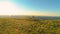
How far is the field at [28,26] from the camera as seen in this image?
3.21 metres

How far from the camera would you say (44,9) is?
11.2 feet

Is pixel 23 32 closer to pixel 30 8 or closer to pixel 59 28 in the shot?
pixel 30 8

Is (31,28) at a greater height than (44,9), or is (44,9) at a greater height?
(44,9)

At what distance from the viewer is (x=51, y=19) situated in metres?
3.35

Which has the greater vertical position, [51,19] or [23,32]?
[51,19]

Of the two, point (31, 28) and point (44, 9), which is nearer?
point (31, 28)

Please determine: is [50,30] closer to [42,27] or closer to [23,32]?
[42,27]

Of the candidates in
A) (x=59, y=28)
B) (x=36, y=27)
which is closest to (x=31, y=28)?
(x=36, y=27)

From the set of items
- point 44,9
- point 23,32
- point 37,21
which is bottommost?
point 23,32

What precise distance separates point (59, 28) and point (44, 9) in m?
0.54

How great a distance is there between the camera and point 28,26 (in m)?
3.24

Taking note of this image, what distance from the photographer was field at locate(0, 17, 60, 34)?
3213 millimetres

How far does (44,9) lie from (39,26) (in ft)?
1.41

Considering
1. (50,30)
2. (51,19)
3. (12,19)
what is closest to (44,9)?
(51,19)
